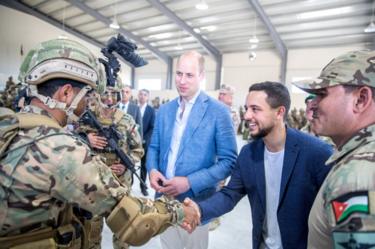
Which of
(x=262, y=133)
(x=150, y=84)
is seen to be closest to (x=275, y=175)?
(x=262, y=133)

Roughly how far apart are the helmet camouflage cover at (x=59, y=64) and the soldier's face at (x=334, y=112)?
1.05 meters

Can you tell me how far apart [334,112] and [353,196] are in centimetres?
41

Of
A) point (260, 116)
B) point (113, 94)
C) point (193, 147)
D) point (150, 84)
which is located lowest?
point (193, 147)

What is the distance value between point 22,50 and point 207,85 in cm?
946

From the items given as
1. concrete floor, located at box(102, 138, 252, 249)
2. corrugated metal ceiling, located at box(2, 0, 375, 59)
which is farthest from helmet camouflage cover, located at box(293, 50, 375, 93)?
corrugated metal ceiling, located at box(2, 0, 375, 59)

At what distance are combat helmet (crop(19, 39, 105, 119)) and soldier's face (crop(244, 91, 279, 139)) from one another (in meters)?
0.96

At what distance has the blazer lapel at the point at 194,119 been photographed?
2191mm

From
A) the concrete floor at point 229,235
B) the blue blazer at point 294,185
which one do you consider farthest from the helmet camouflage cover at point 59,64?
the concrete floor at point 229,235

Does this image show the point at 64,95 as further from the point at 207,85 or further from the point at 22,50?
the point at 22,50

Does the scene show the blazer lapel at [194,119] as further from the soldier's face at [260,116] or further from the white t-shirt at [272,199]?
the white t-shirt at [272,199]

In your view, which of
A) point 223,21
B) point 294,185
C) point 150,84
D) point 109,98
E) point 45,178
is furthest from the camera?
point 150,84

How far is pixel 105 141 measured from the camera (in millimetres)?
2686

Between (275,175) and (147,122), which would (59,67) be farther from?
(147,122)

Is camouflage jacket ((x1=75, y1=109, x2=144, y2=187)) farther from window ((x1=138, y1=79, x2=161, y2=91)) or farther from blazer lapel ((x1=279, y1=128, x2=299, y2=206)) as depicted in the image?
window ((x1=138, y1=79, x2=161, y2=91))
